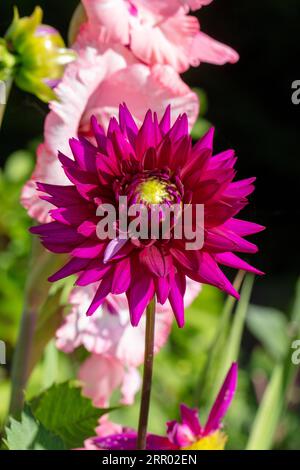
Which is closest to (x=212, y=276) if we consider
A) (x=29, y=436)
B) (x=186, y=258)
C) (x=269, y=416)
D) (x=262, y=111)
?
(x=186, y=258)

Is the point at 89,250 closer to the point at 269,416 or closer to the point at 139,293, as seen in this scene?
the point at 139,293

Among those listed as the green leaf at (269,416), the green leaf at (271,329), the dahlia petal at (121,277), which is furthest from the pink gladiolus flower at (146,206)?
the green leaf at (271,329)

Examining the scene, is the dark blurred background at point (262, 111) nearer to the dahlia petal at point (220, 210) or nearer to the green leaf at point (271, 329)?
the green leaf at point (271, 329)

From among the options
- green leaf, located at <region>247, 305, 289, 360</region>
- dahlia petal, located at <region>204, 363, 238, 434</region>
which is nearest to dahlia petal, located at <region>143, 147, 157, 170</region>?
dahlia petal, located at <region>204, 363, 238, 434</region>

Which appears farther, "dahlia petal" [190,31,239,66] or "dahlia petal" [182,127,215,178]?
"dahlia petal" [190,31,239,66]

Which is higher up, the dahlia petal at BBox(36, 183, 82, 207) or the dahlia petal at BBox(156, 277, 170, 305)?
the dahlia petal at BBox(36, 183, 82, 207)

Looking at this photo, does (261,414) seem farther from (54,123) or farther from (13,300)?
(13,300)

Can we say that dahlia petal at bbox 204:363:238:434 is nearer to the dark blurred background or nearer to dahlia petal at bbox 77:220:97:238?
dahlia petal at bbox 77:220:97:238
